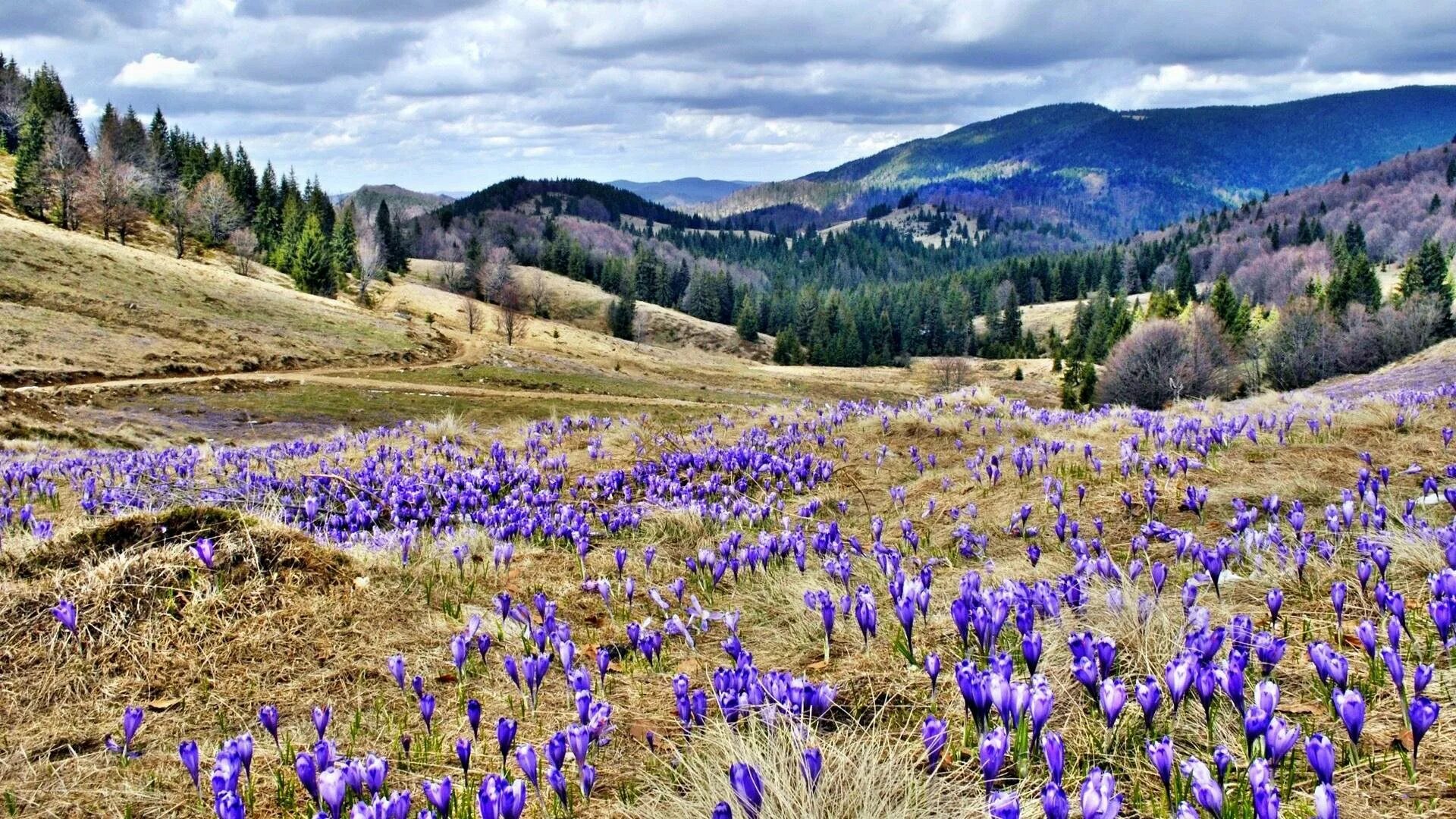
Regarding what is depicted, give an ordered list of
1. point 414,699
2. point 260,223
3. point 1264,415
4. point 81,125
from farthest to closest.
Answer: point 81,125, point 260,223, point 1264,415, point 414,699

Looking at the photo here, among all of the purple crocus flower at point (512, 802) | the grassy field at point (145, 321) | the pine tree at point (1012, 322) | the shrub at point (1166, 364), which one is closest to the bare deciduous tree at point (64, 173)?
the grassy field at point (145, 321)

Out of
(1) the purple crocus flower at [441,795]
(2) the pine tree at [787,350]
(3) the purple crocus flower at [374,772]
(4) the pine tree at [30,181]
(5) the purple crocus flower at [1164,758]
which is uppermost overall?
(4) the pine tree at [30,181]

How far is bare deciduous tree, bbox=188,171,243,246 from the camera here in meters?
88.1

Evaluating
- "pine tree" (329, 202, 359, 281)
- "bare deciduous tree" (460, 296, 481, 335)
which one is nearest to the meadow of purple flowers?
"bare deciduous tree" (460, 296, 481, 335)

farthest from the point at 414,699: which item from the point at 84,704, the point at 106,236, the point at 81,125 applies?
the point at 81,125

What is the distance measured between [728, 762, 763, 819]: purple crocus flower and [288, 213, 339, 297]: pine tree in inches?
3554

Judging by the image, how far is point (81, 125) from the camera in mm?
113688

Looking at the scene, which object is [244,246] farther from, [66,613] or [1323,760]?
[1323,760]

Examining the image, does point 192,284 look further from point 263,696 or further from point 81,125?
point 81,125

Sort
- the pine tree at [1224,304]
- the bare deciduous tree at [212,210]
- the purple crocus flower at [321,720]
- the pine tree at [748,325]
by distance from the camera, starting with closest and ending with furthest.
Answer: the purple crocus flower at [321,720] < the pine tree at [1224,304] < the bare deciduous tree at [212,210] < the pine tree at [748,325]

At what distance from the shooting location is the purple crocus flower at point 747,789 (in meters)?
2.47

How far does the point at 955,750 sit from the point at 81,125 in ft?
469

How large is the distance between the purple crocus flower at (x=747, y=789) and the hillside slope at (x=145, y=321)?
140 feet

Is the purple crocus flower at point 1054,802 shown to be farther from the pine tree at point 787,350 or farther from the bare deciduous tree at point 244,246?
the pine tree at point 787,350
